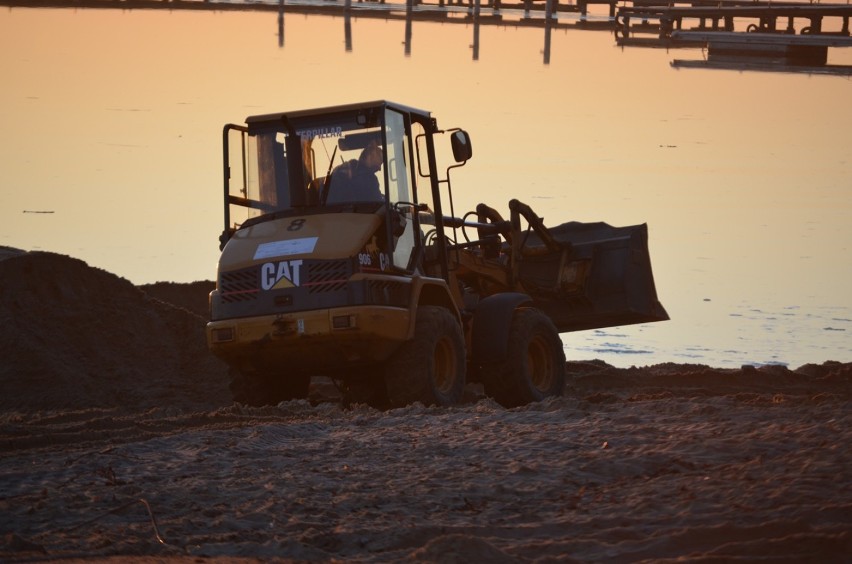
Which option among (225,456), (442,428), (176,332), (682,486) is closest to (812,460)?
(682,486)

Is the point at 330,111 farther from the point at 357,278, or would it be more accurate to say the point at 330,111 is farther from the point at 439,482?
the point at 439,482

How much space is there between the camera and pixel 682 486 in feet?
31.4

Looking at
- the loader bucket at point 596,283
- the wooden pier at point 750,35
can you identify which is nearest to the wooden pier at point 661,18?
the wooden pier at point 750,35

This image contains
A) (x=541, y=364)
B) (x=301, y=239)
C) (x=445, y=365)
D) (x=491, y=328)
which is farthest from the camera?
(x=541, y=364)

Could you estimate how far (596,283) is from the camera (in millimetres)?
17688

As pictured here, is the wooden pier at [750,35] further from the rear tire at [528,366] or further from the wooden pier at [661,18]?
the rear tire at [528,366]

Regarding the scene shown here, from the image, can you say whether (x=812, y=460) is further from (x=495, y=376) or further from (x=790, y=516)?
(x=495, y=376)

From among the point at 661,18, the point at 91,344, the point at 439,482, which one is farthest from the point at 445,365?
the point at 661,18

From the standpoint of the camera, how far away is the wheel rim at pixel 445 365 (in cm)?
1477

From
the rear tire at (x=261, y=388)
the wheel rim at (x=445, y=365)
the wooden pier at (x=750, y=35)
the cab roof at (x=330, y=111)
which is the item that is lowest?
the rear tire at (x=261, y=388)

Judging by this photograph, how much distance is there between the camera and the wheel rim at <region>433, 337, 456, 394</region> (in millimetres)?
14766

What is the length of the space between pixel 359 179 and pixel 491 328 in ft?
6.65

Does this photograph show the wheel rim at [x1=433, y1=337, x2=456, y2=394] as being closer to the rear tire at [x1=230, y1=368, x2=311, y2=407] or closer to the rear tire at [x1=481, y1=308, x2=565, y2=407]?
the rear tire at [x1=481, y1=308, x2=565, y2=407]

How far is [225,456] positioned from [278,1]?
53.1m
